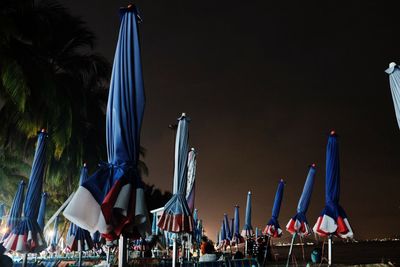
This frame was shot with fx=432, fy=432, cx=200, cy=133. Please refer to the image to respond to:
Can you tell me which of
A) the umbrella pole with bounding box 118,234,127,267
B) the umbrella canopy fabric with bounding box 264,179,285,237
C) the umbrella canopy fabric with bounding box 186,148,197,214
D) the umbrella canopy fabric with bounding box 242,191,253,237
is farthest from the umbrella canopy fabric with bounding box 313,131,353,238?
the umbrella canopy fabric with bounding box 242,191,253,237

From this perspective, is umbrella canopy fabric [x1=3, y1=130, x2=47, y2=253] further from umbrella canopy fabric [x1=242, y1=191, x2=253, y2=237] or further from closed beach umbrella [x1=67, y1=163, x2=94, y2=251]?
umbrella canopy fabric [x1=242, y1=191, x2=253, y2=237]

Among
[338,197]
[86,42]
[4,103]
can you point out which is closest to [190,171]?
[338,197]

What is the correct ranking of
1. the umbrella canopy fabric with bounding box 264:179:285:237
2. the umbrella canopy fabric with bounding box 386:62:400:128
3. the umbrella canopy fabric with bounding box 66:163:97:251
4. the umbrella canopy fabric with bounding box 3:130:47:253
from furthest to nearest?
the umbrella canopy fabric with bounding box 264:179:285:237 → the umbrella canopy fabric with bounding box 66:163:97:251 → the umbrella canopy fabric with bounding box 3:130:47:253 → the umbrella canopy fabric with bounding box 386:62:400:128

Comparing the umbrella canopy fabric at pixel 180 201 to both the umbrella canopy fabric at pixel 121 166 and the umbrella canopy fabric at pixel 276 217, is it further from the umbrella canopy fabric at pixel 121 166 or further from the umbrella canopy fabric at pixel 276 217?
the umbrella canopy fabric at pixel 276 217

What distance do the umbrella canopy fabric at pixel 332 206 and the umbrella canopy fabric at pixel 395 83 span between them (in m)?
4.55

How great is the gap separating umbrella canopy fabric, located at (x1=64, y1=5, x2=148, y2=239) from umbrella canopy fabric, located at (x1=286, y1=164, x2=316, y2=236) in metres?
9.09

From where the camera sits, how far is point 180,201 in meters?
8.94

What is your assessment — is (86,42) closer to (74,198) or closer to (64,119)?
(64,119)

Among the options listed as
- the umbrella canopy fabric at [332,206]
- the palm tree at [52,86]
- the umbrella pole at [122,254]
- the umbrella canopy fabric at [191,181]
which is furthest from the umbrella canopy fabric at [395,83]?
the palm tree at [52,86]

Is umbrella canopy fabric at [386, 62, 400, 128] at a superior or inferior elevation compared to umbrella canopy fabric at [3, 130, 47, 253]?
superior

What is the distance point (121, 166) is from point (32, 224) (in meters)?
5.01

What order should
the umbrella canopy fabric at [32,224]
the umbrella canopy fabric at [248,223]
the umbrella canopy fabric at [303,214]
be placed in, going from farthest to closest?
the umbrella canopy fabric at [248,223]
the umbrella canopy fabric at [303,214]
the umbrella canopy fabric at [32,224]

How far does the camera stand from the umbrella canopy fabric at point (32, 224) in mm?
8312

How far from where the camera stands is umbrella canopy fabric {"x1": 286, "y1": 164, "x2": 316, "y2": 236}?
12.9m
